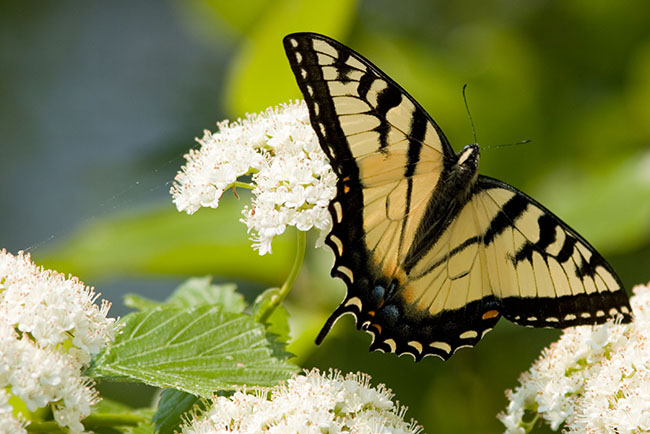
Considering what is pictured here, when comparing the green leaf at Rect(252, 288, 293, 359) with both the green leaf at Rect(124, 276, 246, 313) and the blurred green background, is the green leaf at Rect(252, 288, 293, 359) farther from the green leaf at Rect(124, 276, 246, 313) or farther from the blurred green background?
the blurred green background

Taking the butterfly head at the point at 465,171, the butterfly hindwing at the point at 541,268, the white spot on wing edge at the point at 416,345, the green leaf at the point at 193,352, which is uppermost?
the butterfly head at the point at 465,171

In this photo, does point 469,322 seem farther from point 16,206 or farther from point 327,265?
point 16,206

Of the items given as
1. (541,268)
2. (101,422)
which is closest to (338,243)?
(541,268)

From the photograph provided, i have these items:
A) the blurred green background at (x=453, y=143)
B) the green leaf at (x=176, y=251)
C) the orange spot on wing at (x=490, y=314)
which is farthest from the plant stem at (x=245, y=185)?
the green leaf at (x=176, y=251)

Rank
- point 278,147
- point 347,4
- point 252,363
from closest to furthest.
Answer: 1. point 252,363
2. point 278,147
3. point 347,4

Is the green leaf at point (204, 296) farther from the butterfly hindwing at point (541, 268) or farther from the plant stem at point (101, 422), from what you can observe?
the butterfly hindwing at point (541, 268)

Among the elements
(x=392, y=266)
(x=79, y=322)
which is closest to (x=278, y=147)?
(x=392, y=266)
